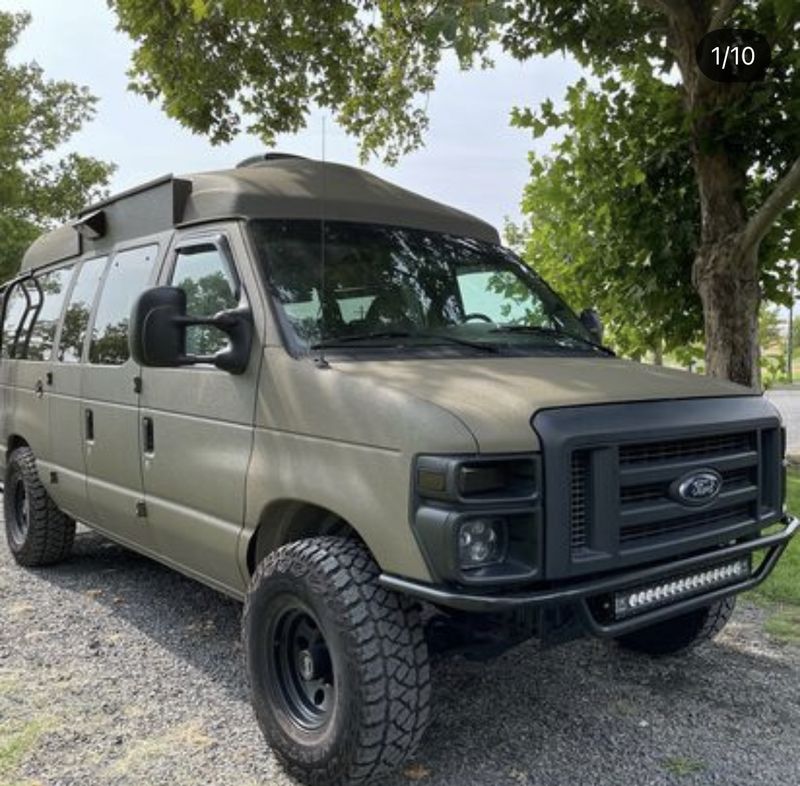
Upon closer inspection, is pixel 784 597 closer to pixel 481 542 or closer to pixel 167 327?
pixel 481 542

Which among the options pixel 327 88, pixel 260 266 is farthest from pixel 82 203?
pixel 260 266

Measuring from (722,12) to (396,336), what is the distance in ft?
21.0

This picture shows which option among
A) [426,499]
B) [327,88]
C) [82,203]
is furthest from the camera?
[82,203]

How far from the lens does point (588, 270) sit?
10.8 m

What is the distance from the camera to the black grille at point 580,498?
2.81 meters

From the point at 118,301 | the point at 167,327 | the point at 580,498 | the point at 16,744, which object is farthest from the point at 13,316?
the point at 580,498

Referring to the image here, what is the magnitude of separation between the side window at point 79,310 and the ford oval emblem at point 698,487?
3.65 metres

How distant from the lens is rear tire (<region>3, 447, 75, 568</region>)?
5.88 metres

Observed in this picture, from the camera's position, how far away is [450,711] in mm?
3750

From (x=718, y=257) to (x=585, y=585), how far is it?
673 cm

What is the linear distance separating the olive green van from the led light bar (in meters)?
0.01

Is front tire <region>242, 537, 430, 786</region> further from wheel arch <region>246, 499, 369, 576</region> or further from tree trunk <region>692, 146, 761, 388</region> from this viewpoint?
tree trunk <region>692, 146, 761, 388</region>

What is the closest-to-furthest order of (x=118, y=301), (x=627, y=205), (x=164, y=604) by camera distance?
(x=118, y=301)
(x=164, y=604)
(x=627, y=205)

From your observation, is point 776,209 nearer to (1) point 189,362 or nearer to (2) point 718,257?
(2) point 718,257
